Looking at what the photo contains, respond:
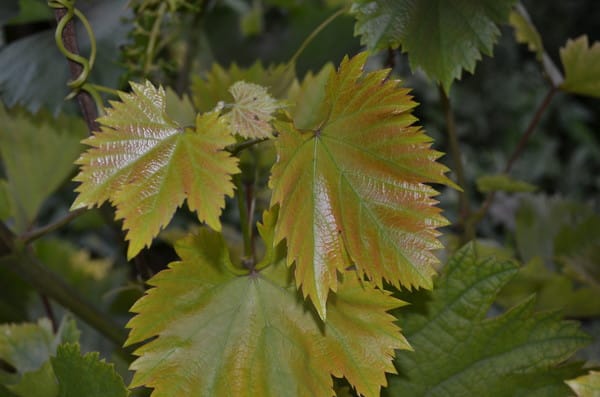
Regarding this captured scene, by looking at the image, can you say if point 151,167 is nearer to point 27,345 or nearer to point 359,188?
point 359,188

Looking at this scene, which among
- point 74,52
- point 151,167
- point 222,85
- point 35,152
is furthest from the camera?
point 35,152

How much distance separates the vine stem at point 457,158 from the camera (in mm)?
500

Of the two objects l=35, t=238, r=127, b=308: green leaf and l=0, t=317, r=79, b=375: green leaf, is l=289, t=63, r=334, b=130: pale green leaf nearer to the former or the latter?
l=0, t=317, r=79, b=375: green leaf

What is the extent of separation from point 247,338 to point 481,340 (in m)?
0.16

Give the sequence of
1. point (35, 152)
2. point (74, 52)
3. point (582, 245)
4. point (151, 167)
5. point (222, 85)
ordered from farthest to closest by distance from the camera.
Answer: point (582, 245), point (35, 152), point (222, 85), point (74, 52), point (151, 167)

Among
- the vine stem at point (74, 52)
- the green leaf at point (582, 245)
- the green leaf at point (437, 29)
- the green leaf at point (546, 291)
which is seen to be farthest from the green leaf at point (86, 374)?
the green leaf at point (582, 245)

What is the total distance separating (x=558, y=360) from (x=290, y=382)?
18cm

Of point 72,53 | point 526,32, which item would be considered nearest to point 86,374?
point 72,53

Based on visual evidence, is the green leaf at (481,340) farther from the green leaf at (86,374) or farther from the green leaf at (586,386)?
the green leaf at (86,374)

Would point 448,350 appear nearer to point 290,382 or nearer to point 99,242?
point 290,382

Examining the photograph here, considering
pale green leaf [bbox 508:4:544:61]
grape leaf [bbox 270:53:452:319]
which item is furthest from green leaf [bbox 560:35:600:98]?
grape leaf [bbox 270:53:452:319]

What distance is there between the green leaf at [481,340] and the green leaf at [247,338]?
3.0 inches

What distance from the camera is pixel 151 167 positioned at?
1.06 feet

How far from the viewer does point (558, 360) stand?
42 centimetres
